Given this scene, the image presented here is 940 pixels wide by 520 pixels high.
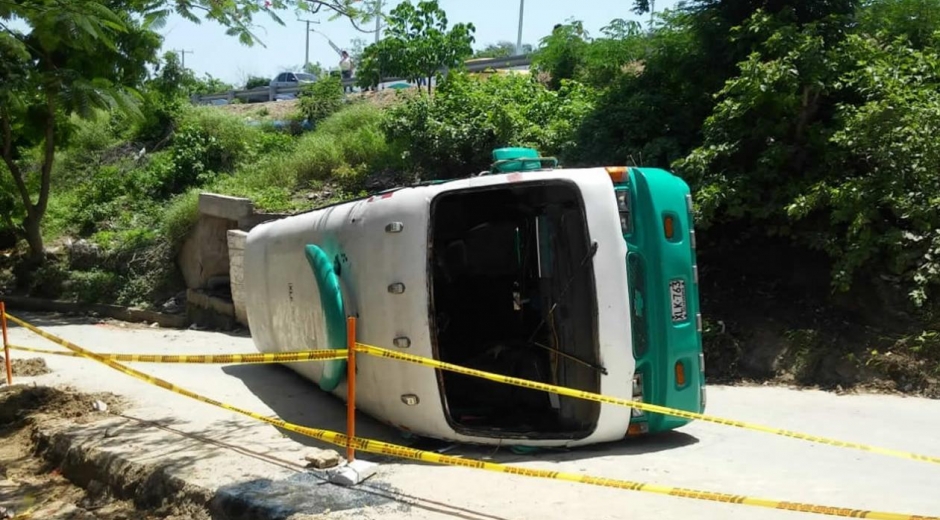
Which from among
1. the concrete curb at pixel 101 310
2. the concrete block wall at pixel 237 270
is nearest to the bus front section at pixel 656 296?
the concrete block wall at pixel 237 270

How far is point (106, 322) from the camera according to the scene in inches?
567

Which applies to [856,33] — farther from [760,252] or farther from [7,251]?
[7,251]

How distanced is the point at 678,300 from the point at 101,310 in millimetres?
12035

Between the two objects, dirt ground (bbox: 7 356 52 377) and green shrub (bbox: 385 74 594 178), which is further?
green shrub (bbox: 385 74 594 178)

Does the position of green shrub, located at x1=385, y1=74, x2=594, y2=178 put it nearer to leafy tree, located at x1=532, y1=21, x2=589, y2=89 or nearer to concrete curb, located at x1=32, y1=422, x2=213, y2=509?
leafy tree, located at x1=532, y1=21, x2=589, y2=89

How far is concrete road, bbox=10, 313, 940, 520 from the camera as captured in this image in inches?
177

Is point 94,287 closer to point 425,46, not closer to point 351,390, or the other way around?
point 425,46

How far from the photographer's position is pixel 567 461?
543 centimetres

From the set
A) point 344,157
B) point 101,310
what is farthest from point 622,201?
point 101,310

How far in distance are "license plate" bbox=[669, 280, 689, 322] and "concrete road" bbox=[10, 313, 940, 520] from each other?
875 millimetres

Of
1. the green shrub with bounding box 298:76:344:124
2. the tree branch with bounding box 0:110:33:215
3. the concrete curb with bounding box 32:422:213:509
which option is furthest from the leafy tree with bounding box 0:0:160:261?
the green shrub with bounding box 298:76:344:124

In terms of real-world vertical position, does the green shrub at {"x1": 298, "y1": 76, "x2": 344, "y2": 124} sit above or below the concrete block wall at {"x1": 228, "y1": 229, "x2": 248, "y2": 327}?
above

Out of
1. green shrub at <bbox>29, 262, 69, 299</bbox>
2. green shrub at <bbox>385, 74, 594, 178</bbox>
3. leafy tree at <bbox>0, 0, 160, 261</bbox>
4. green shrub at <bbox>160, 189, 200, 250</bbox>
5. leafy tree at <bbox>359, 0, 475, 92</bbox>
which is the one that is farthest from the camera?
leafy tree at <bbox>359, 0, 475, 92</bbox>

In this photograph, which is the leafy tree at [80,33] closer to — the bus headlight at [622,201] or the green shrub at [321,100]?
the bus headlight at [622,201]
